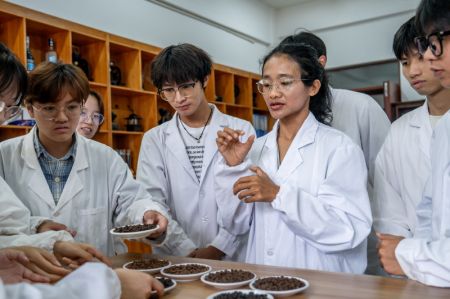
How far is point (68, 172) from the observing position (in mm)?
1976

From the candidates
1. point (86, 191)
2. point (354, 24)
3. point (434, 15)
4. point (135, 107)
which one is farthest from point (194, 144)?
point (354, 24)

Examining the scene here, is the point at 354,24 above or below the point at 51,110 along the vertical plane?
above

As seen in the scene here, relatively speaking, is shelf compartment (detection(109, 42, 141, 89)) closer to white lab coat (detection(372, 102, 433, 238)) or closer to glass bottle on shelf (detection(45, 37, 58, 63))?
glass bottle on shelf (detection(45, 37, 58, 63))

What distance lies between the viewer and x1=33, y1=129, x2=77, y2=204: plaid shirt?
193cm

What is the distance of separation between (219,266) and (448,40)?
1.05m

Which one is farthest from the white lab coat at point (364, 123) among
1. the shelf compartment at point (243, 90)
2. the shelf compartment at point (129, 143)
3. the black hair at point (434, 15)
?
the shelf compartment at point (243, 90)

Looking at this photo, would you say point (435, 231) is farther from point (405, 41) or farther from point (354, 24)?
point (354, 24)

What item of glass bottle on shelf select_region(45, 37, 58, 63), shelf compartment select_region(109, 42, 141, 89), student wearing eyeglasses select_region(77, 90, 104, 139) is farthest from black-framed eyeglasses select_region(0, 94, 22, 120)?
shelf compartment select_region(109, 42, 141, 89)

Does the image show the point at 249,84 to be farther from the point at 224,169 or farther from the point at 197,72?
the point at 224,169

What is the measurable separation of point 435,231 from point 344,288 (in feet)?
1.32

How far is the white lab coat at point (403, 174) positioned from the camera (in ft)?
6.02

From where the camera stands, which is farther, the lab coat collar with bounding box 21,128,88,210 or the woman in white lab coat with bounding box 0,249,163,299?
the lab coat collar with bounding box 21,128,88,210

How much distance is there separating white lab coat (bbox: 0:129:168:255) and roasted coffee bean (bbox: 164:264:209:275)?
0.44 m

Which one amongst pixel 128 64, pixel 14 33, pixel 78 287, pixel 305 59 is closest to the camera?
pixel 78 287
